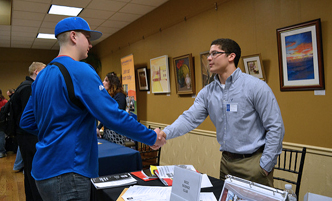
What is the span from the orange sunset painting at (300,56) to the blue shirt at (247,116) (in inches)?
45.3

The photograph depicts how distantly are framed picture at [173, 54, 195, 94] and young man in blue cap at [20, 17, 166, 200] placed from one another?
3.23m

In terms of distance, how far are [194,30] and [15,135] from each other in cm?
312

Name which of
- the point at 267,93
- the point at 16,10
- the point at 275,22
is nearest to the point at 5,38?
the point at 16,10

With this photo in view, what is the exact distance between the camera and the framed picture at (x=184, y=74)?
15.0ft

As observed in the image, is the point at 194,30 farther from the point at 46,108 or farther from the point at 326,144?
the point at 46,108

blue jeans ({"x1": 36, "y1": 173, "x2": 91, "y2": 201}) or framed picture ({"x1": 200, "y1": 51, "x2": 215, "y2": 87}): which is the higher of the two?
framed picture ({"x1": 200, "y1": 51, "x2": 215, "y2": 87})

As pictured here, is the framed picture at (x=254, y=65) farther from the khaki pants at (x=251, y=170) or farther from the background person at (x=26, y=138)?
the background person at (x=26, y=138)

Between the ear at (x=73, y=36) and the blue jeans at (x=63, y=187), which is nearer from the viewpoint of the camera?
the blue jeans at (x=63, y=187)

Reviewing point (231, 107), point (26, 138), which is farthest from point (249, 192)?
point (26, 138)

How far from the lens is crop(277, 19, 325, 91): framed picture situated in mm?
2754

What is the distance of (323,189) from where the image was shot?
2.75 m

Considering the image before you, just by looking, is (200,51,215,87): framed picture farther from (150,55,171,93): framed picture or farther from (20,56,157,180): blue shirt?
(20,56,157,180): blue shirt

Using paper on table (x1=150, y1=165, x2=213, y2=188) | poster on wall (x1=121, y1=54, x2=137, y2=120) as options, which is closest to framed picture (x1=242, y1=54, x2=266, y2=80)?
paper on table (x1=150, y1=165, x2=213, y2=188)

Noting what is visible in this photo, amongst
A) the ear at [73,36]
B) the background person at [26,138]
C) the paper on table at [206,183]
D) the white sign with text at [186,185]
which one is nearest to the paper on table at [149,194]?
the paper on table at [206,183]
